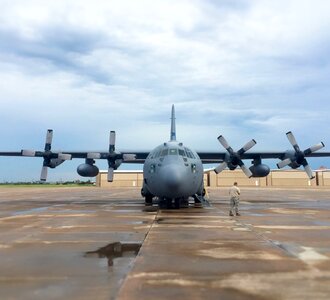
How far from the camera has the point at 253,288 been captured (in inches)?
219

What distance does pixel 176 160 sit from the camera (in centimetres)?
1972

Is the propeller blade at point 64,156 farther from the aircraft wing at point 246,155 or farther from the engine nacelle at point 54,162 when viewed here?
the aircraft wing at point 246,155

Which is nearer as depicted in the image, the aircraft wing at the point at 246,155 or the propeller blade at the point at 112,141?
the aircraft wing at the point at 246,155

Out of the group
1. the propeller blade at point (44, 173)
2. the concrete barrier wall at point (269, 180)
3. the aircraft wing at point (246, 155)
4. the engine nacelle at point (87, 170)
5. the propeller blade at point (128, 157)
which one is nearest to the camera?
the aircraft wing at point (246, 155)

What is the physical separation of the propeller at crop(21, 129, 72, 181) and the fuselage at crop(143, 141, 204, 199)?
9.78m

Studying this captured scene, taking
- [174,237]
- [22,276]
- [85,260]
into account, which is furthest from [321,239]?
[22,276]

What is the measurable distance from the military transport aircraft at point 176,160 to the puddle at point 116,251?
33.9 ft

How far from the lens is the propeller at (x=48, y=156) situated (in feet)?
94.6

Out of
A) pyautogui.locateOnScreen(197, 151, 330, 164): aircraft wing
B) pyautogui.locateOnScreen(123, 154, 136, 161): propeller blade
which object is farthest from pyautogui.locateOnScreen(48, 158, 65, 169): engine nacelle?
pyautogui.locateOnScreen(197, 151, 330, 164): aircraft wing

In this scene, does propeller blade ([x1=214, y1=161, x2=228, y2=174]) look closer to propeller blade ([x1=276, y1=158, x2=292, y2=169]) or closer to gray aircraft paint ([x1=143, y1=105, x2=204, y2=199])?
propeller blade ([x1=276, y1=158, x2=292, y2=169])

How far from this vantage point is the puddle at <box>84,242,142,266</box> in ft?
25.9

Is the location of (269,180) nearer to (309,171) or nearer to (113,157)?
(309,171)

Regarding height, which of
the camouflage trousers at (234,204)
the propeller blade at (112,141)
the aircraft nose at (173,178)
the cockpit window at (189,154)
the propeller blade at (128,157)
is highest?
the propeller blade at (112,141)

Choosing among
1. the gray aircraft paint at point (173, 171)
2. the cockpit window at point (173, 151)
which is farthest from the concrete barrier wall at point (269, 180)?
the cockpit window at point (173, 151)
